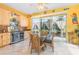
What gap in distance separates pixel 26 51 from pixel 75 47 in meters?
1.09

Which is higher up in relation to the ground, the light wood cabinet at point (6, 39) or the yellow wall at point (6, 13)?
the yellow wall at point (6, 13)

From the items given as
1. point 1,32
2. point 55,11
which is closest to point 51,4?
point 55,11

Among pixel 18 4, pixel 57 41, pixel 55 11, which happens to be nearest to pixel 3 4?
pixel 18 4

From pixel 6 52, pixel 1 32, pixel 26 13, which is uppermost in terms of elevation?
pixel 26 13

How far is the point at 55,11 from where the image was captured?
3.09 metres

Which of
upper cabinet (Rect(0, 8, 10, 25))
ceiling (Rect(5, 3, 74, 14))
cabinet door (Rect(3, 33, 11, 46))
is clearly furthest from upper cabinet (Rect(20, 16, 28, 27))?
cabinet door (Rect(3, 33, 11, 46))

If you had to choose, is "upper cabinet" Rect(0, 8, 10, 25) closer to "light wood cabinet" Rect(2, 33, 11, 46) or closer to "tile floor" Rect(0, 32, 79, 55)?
"light wood cabinet" Rect(2, 33, 11, 46)

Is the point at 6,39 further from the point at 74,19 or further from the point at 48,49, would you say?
the point at 74,19

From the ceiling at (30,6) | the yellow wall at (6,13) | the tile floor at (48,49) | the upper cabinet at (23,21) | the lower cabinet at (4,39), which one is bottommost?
the tile floor at (48,49)

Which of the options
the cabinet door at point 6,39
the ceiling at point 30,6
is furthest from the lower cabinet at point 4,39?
the ceiling at point 30,6

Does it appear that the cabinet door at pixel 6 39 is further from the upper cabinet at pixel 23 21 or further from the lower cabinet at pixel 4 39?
the upper cabinet at pixel 23 21

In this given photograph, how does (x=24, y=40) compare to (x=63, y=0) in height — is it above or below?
below

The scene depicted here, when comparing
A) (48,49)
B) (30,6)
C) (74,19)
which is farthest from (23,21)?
(74,19)

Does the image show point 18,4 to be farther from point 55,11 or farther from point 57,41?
point 57,41
